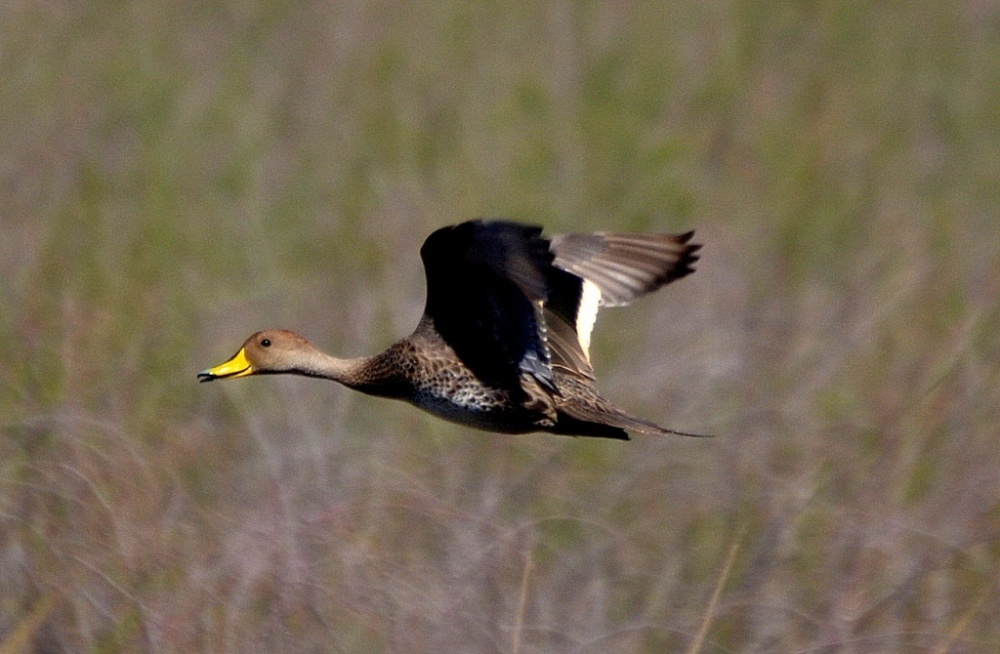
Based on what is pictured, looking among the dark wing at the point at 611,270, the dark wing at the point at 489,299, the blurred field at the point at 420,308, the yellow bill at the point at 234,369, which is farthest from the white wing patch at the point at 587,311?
the yellow bill at the point at 234,369

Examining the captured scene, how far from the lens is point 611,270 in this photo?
213 inches

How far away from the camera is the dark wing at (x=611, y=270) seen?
17.4 ft

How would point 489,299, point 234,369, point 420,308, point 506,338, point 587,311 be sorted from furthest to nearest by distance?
point 420,308 → point 587,311 → point 234,369 → point 506,338 → point 489,299

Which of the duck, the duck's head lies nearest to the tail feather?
the duck

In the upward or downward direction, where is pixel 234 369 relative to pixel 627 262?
downward

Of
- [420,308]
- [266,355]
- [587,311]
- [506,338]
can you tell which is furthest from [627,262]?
[420,308]

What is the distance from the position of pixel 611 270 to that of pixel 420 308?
1.19 meters

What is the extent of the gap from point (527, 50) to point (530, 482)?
3284mm

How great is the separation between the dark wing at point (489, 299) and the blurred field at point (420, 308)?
262 mm

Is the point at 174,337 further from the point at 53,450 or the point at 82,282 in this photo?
the point at 53,450

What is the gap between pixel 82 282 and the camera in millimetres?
5957

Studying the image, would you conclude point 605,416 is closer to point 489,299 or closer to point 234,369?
point 489,299

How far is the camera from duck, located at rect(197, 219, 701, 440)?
437 centimetres

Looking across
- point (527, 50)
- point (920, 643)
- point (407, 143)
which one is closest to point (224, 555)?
point (920, 643)
